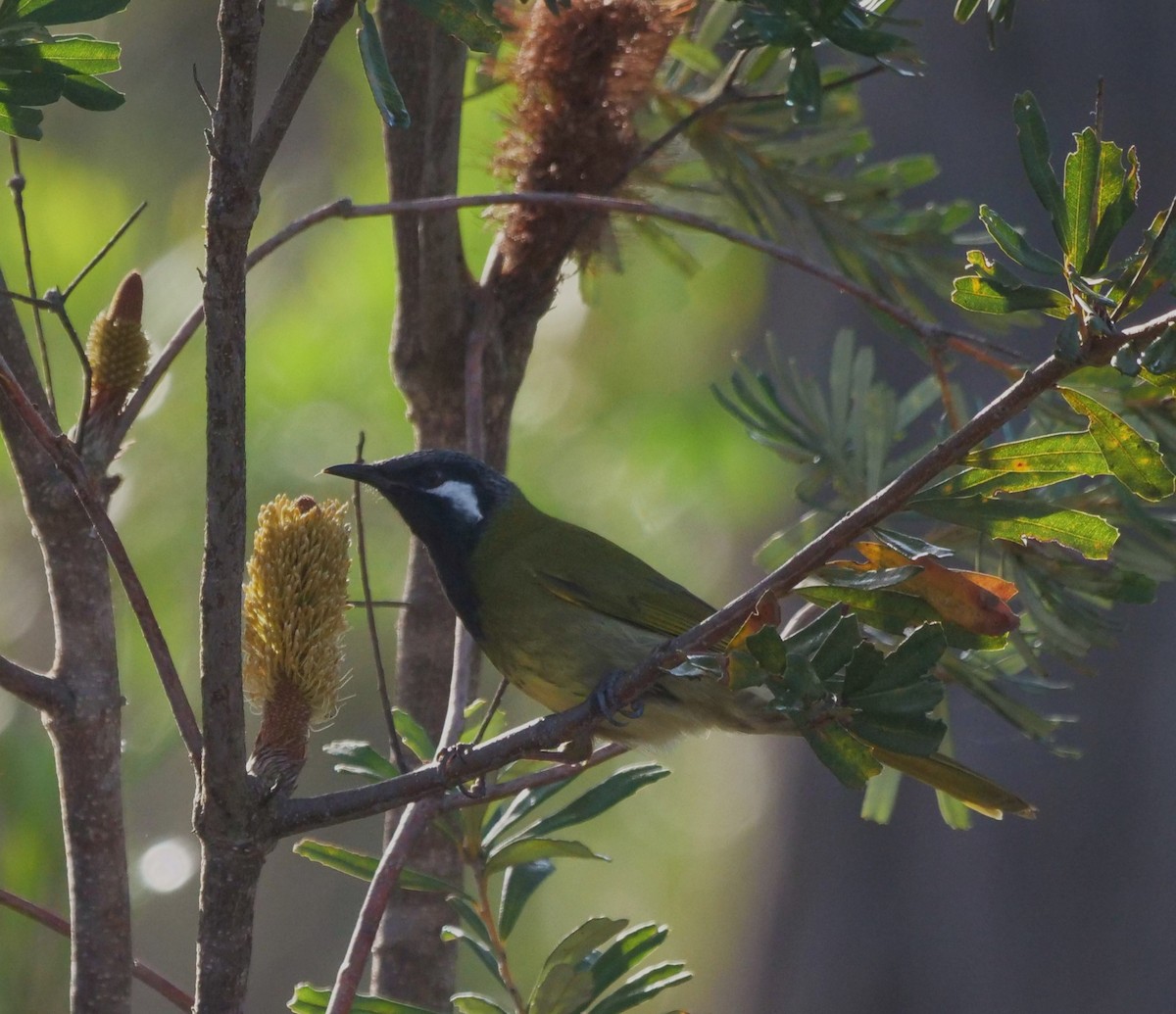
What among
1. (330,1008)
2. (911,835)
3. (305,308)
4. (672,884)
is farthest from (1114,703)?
(330,1008)

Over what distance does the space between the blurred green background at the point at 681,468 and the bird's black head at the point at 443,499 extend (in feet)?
5.92

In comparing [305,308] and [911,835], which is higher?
[305,308]

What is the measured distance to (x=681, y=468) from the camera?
311 inches

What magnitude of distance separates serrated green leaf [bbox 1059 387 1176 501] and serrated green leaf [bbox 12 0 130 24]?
130cm

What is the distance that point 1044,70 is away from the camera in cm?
669

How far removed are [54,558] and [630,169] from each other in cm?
158

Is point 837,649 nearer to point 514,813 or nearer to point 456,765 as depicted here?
point 456,765

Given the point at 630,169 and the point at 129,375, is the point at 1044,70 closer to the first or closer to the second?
the point at 630,169

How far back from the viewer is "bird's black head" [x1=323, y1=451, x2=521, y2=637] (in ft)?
9.91

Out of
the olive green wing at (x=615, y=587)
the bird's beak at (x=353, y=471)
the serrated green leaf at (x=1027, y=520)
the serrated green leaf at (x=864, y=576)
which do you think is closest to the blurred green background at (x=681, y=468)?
the bird's beak at (x=353, y=471)

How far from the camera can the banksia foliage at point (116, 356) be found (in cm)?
192

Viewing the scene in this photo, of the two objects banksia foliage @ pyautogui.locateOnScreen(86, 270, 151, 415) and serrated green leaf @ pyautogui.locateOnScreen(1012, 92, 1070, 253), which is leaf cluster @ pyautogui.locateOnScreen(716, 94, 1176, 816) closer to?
serrated green leaf @ pyautogui.locateOnScreen(1012, 92, 1070, 253)

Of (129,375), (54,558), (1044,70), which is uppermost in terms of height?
(1044,70)

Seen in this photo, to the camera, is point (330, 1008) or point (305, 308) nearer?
point (330, 1008)
